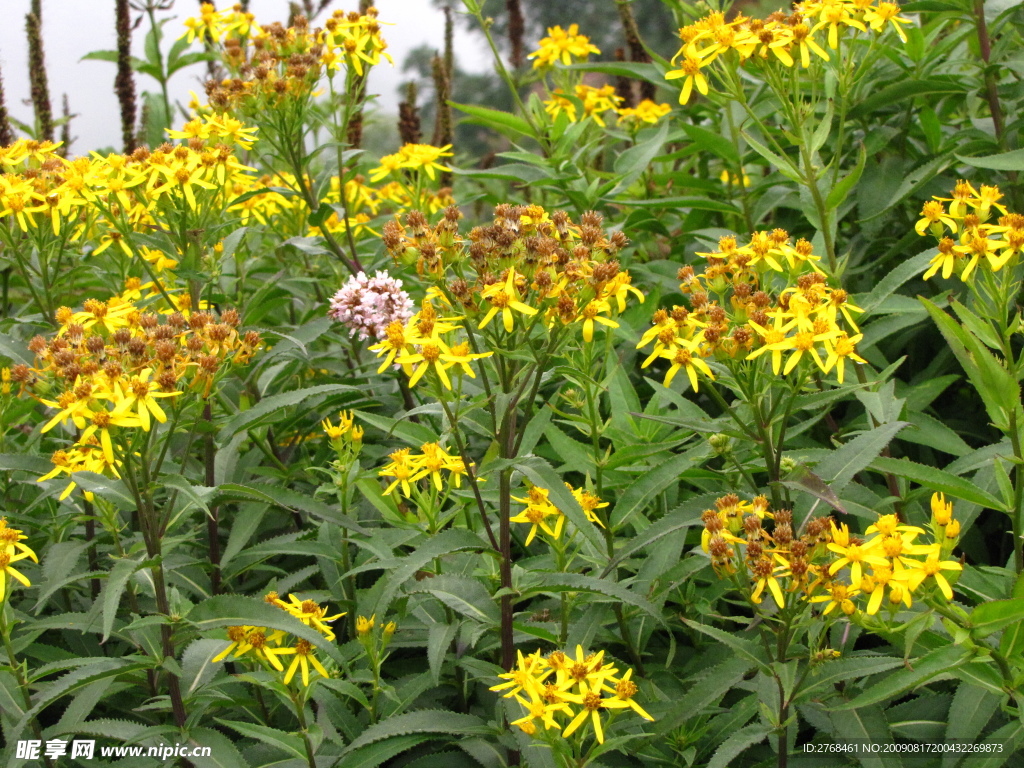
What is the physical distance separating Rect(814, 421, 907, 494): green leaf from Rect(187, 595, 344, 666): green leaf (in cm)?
112

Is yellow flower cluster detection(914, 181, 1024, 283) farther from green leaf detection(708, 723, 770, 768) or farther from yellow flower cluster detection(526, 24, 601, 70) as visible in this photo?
yellow flower cluster detection(526, 24, 601, 70)

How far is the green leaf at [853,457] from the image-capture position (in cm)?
200

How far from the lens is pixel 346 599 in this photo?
240cm

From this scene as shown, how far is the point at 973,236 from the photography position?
2113 millimetres

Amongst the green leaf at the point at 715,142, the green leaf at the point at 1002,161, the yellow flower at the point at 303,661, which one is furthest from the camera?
the green leaf at the point at 715,142

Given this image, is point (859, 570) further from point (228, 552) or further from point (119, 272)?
point (119, 272)

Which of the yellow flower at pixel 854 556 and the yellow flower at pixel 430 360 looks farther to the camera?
the yellow flower at pixel 430 360

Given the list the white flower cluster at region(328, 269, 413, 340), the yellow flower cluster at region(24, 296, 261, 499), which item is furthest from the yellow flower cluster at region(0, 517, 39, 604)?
the white flower cluster at region(328, 269, 413, 340)

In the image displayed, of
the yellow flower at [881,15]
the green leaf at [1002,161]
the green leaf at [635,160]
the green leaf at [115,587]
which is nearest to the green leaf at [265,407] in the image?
the green leaf at [115,587]

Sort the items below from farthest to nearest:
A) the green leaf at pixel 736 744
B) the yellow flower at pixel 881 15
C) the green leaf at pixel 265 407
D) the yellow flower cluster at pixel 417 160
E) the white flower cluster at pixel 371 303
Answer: the yellow flower cluster at pixel 417 160
the white flower cluster at pixel 371 303
the yellow flower at pixel 881 15
the green leaf at pixel 265 407
the green leaf at pixel 736 744

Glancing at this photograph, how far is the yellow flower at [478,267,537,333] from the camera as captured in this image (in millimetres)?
1852

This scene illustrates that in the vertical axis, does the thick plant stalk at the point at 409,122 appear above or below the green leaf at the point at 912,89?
above

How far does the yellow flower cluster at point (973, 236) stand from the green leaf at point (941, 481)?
1.43 feet

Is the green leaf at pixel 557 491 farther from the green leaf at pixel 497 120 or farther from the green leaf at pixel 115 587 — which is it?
the green leaf at pixel 497 120
